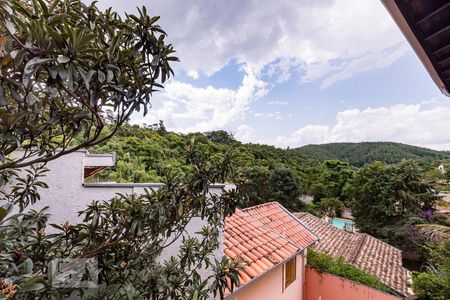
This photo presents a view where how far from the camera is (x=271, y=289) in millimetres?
7371

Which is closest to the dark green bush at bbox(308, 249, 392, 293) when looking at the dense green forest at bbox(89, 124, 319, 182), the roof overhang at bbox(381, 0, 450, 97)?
the dense green forest at bbox(89, 124, 319, 182)

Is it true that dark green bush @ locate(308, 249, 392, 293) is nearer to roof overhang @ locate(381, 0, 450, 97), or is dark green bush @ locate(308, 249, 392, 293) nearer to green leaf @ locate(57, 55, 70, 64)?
roof overhang @ locate(381, 0, 450, 97)

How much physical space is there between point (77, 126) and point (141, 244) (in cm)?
155

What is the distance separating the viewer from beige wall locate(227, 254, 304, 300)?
6037 millimetres

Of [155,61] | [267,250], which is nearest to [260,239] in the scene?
[267,250]

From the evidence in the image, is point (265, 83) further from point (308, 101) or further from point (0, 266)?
point (0, 266)

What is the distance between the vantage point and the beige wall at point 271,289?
19.8 ft

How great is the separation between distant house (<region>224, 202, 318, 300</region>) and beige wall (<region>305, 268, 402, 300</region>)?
58 cm

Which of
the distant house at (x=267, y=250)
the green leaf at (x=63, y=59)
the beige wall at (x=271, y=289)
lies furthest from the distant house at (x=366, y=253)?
the green leaf at (x=63, y=59)

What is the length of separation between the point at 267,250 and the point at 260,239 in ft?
1.86

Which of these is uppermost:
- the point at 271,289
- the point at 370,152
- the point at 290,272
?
the point at 370,152

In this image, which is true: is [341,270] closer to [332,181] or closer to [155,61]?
[155,61]

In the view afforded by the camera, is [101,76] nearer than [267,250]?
Yes

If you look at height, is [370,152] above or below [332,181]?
above
